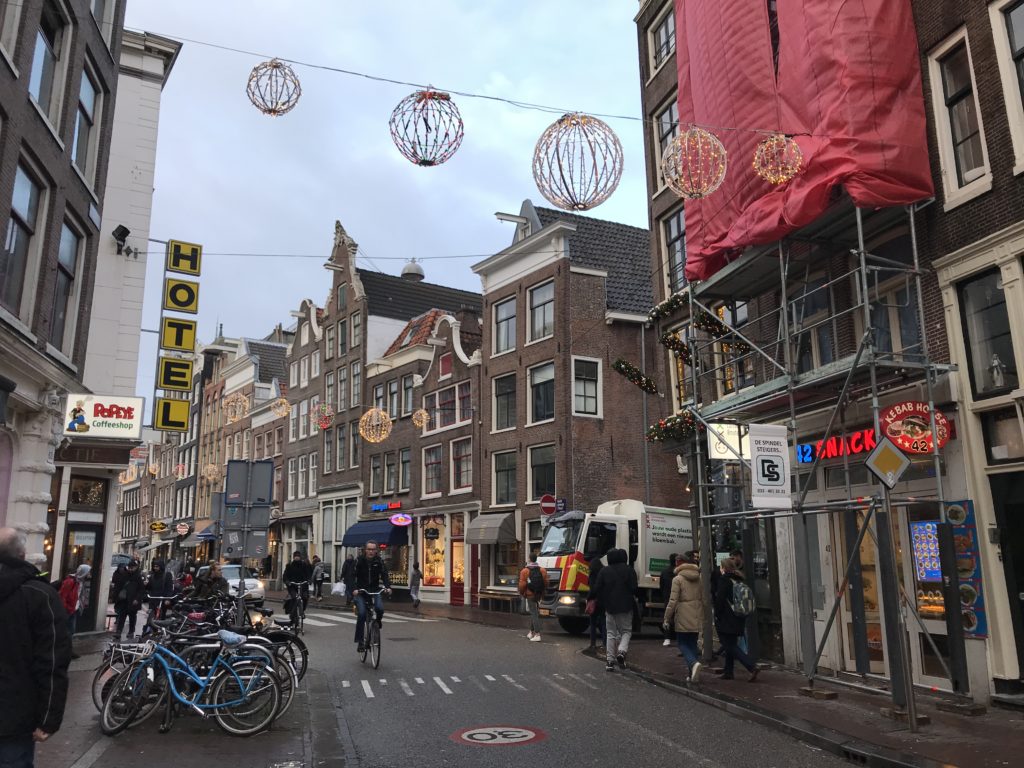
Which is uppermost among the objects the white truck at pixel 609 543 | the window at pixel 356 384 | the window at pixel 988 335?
the window at pixel 356 384

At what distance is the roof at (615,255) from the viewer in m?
30.4

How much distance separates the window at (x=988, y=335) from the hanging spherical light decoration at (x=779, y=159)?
272 cm

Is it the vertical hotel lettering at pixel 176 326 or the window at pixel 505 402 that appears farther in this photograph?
the window at pixel 505 402

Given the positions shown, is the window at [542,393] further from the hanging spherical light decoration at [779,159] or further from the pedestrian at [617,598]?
the hanging spherical light decoration at [779,159]

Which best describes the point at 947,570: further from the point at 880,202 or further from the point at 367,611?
the point at 367,611

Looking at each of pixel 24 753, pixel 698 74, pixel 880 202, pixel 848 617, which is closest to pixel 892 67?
pixel 880 202

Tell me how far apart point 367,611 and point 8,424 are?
620cm

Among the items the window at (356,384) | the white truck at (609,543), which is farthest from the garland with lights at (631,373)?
the window at (356,384)

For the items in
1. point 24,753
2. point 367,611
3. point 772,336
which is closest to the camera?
point 24,753

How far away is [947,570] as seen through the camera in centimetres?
916

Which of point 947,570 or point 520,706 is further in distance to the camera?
point 520,706

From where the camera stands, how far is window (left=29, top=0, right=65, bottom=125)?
13245mm

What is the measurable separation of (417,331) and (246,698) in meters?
30.8

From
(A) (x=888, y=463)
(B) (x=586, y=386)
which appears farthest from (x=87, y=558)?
(A) (x=888, y=463)
